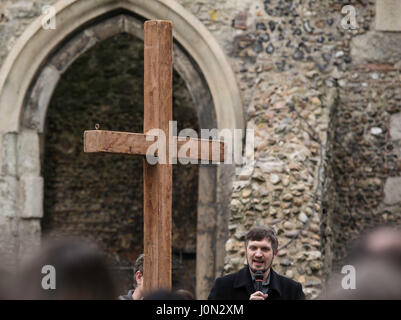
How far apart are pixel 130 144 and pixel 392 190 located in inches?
168

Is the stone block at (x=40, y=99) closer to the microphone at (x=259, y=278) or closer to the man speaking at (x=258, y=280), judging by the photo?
the man speaking at (x=258, y=280)

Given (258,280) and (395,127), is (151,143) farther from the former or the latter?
(395,127)

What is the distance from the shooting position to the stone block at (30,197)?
7.83 m

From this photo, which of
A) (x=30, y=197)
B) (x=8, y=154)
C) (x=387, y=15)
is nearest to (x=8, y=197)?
(x=30, y=197)

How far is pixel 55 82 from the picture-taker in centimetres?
810

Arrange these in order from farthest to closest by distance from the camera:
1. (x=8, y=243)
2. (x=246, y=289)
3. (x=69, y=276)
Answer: (x=8, y=243) < (x=246, y=289) < (x=69, y=276)

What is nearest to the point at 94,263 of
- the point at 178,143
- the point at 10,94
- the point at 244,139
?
the point at 178,143

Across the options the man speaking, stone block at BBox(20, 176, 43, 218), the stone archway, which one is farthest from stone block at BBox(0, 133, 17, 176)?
the man speaking

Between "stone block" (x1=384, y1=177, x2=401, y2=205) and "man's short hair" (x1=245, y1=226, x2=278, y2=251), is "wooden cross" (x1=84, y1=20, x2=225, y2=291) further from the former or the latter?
"stone block" (x1=384, y1=177, x2=401, y2=205)

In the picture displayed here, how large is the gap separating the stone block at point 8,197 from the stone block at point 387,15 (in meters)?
3.60

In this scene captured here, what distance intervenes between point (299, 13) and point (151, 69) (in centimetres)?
392

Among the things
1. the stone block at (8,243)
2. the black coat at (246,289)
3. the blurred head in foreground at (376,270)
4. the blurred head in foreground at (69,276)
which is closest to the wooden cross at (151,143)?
the black coat at (246,289)

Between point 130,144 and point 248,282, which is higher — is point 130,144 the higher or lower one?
the higher one

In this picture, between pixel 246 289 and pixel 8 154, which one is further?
pixel 8 154
